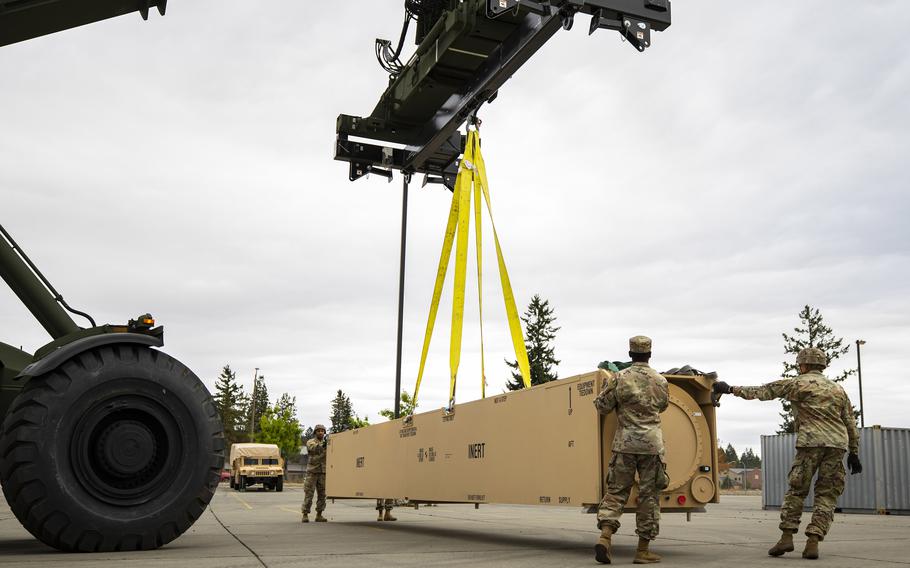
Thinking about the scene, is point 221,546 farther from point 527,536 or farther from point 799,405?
point 799,405

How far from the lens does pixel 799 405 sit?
29.0 feet

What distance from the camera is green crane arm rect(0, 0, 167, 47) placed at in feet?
22.8

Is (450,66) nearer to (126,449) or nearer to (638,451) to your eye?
(638,451)

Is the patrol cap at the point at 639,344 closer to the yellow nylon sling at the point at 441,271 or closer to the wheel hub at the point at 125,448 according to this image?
the yellow nylon sling at the point at 441,271

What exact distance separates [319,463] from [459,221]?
879cm

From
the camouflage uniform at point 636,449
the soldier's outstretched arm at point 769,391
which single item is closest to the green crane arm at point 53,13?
the camouflage uniform at point 636,449

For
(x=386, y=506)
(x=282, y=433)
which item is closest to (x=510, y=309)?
(x=386, y=506)

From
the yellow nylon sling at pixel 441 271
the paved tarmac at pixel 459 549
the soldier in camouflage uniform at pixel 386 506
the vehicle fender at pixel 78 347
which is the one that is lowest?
the soldier in camouflage uniform at pixel 386 506

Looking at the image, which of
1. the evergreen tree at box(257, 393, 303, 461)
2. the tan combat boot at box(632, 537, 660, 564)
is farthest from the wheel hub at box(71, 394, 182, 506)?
the evergreen tree at box(257, 393, 303, 461)

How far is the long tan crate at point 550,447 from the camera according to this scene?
8195 mm

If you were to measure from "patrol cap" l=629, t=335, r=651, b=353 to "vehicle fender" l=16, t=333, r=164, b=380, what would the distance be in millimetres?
4481

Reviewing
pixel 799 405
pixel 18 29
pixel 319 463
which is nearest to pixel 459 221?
pixel 799 405

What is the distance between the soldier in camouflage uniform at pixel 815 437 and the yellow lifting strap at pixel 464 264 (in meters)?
2.50

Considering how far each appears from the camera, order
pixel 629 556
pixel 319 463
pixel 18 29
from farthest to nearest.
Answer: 1. pixel 319 463
2. pixel 629 556
3. pixel 18 29
